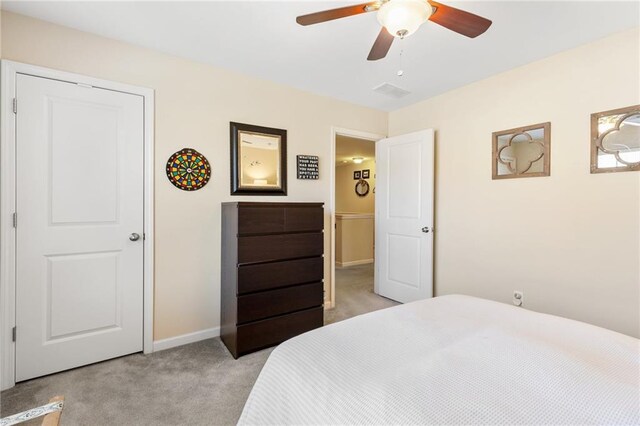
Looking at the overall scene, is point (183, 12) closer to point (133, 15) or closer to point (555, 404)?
point (133, 15)

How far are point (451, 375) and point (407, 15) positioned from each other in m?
1.48

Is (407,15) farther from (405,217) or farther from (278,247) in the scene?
(405,217)

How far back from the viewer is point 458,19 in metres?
1.43

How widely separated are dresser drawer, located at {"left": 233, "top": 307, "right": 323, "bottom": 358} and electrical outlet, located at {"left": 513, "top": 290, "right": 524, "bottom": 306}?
1.70 m

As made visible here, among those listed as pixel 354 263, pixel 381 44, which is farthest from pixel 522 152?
pixel 354 263

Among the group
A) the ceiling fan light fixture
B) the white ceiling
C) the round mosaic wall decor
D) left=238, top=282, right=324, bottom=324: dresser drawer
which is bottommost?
left=238, top=282, right=324, bottom=324: dresser drawer

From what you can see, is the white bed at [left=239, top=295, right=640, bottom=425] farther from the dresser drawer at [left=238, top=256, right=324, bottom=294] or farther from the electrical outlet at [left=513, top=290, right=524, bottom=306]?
the electrical outlet at [left=513, top=290, right=524, bottom=306]

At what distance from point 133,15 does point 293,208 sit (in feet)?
5.50

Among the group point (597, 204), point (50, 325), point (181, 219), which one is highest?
point (597, 204)

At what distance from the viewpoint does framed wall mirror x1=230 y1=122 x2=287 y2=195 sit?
8.69 feet

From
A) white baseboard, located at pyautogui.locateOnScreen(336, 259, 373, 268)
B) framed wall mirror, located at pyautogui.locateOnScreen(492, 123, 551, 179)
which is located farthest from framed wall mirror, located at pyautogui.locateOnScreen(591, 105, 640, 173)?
white baseboard, located at pyautogui.locateOnScreen(336, 259, 373, 268)

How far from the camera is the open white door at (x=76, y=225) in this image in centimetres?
191

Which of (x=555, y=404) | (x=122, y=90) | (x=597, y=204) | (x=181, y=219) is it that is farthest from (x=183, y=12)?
(x=597, y=204)

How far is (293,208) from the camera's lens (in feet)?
8.16
